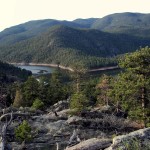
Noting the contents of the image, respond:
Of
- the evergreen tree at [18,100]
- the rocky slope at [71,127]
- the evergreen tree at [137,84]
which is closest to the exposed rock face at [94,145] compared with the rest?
the evergreen tree at [137,84]

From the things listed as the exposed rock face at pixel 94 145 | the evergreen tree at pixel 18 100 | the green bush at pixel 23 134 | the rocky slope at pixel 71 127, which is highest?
the exposed rock face at pixel 94 145

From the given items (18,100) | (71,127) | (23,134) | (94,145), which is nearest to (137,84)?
(23,134)

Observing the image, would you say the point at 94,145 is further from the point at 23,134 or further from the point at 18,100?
the point at 18,100

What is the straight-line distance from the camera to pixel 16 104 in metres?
73.1

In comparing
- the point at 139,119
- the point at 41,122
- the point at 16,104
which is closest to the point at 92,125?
the point at 41,122

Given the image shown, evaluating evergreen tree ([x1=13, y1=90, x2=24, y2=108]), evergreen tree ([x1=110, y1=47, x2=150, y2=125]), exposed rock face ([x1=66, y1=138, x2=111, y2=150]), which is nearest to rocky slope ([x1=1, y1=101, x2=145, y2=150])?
evergreen tree ([x1=110, y1=47, x2=150, y2=125])

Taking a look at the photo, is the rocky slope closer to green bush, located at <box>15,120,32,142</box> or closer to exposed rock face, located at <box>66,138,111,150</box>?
→ green bush, located at <box>15,120,32,142</box>

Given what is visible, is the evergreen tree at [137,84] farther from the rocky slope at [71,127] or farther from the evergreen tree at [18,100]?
the evergreen tree at [18,100]

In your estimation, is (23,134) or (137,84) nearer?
(137,84)

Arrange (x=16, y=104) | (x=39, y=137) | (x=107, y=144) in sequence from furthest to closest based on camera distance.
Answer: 1. (x=16, y=104)
2. (x=39, y=137)
3. (x=107, y=144)

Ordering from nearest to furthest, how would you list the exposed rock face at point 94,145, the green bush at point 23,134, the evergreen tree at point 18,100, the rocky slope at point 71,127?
the exposed rock face at point 94,145
the green bush at point 23,134
the rocky slope at point 71,127
the evergreen tree at point 18,100

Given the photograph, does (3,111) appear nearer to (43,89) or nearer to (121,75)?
(121,75)

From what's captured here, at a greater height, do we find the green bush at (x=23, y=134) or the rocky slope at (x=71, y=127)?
the green bush at (x=23, y=134)

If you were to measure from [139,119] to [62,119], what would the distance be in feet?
52.8
